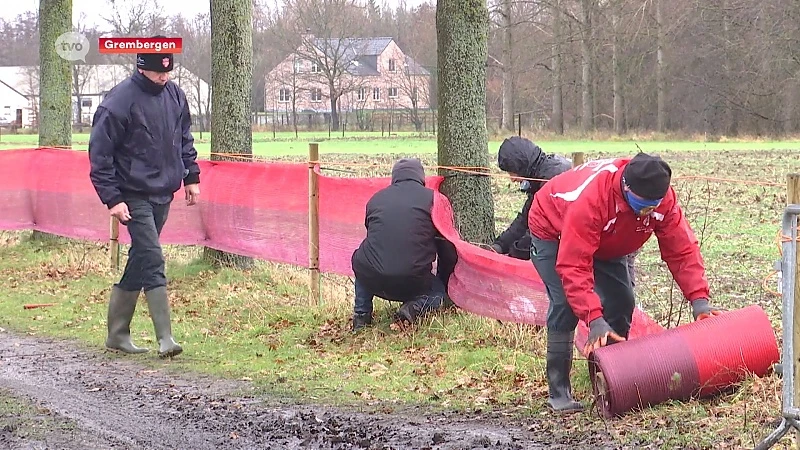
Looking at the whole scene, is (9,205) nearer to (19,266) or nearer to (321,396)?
(19,266)

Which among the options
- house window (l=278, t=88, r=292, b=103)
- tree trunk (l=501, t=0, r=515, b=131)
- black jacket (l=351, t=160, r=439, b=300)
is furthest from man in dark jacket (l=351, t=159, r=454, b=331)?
house window (l=278, t=88, r=292, b=103)

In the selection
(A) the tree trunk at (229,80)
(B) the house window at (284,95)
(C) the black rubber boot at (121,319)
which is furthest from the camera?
(B) the house window at (284,95)

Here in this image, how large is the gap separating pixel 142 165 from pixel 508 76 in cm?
5548

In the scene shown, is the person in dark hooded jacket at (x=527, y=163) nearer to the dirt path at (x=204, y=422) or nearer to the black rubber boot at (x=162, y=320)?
the dirt path at (x=204, y=422)

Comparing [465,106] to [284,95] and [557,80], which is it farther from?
[284,95]

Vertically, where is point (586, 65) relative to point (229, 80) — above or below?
above

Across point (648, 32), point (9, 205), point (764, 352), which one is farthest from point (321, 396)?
point (648, 32)

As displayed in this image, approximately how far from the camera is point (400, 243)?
7961 mm

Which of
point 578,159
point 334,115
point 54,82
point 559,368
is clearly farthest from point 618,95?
point 559,368

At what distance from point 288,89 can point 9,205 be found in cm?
7481

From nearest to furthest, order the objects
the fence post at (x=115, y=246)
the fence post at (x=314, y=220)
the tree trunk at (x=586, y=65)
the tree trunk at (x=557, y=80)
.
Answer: the fence post at (x=314, y=220) < the fence post at (x=115, y=246) < the tree trunk at (x=586, y=65) < the tree trunk at (x=557, y=80)

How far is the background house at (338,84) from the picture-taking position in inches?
3088

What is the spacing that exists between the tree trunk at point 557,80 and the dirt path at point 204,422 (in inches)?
2014
